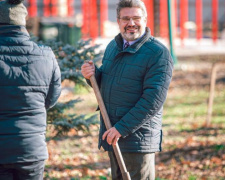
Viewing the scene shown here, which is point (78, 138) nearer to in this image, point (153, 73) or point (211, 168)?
point (211, 168)

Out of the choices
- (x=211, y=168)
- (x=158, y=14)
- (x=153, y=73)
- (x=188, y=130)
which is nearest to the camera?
(x=153, y=73)

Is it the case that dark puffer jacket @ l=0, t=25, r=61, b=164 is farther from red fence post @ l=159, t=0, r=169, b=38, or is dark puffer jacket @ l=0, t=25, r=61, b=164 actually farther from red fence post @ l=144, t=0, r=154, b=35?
red fence post @ l=159, t=0, r=169, b=38

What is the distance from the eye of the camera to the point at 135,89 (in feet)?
10.3

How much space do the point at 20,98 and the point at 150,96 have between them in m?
0.87

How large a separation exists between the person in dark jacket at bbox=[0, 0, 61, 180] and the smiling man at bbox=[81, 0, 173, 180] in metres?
0.55

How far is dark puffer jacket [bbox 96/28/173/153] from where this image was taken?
3.07 m

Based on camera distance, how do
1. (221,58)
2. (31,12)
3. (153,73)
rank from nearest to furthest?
(153,73) → (221,58) → (31,12)

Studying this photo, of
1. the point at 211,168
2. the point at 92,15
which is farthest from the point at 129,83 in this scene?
→ the point at 92,15

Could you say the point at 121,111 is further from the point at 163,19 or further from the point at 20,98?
the point at 163,19

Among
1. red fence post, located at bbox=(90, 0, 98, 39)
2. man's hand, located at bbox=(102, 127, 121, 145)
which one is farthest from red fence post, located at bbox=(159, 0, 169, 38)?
man's hand, located at bbox=(102, 127, 121, 145)

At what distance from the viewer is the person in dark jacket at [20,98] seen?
270 cm

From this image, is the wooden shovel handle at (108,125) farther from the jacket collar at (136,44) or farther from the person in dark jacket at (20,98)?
the person in dark jacket at (20,98)

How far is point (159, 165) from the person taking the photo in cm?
609

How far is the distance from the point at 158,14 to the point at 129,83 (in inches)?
762
